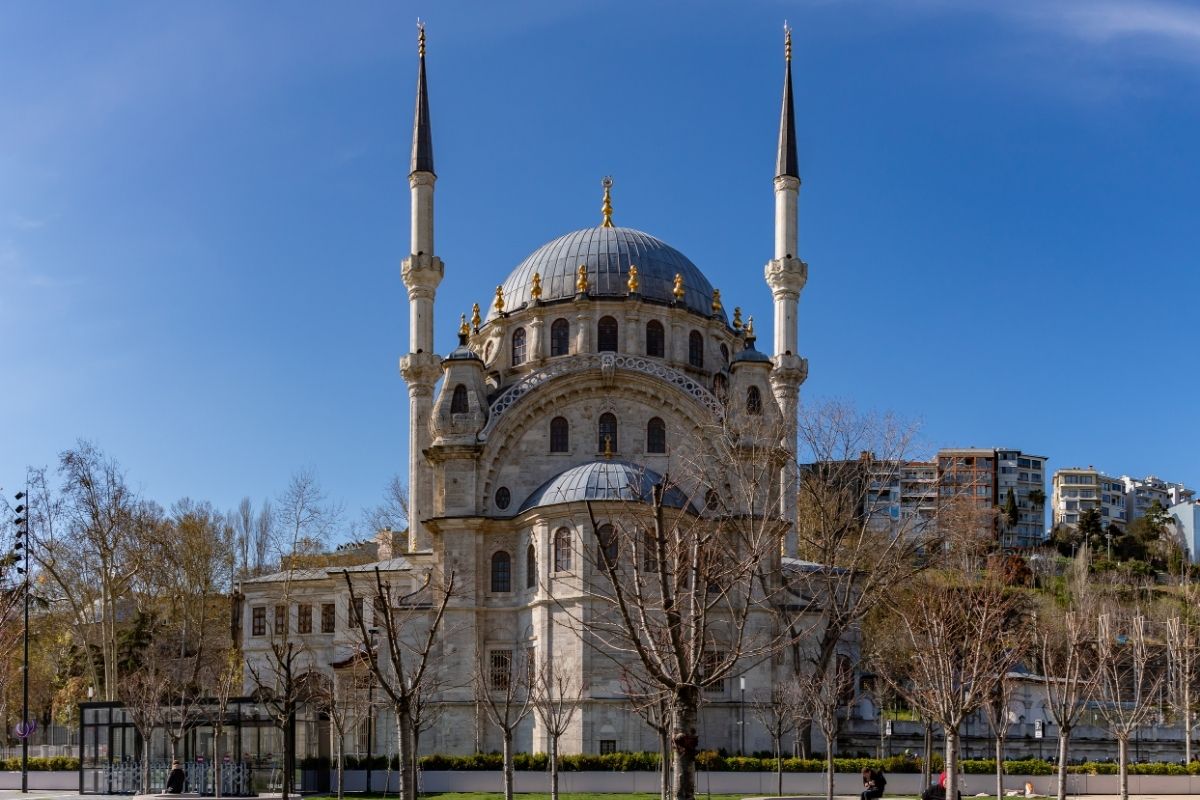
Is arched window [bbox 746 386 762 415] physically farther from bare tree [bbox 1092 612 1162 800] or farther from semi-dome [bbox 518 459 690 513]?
bare tree [bbox 1092 612 1162 800]

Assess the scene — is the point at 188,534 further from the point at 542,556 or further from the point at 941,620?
the point at 941,620

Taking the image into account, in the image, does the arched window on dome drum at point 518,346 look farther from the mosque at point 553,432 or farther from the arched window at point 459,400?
the arched window at point 459,400

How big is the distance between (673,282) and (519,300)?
587 cm

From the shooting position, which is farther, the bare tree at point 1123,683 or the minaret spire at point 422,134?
the minaret spire at point 422,134

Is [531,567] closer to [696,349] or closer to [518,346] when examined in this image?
[518,346]

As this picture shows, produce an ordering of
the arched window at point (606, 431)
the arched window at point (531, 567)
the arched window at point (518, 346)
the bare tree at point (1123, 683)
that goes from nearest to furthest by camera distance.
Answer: the bare tree at point (1123, 683) < the arched window at point (531, 567) < the arched window at point (606, 431) < the arched window at point (518, 346)

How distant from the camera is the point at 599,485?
4116 cm

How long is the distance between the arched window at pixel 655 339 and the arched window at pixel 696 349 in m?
1.30

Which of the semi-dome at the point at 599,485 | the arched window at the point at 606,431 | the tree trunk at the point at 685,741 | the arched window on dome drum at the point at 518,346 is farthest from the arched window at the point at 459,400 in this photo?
the tree trunk at the point at 685,741

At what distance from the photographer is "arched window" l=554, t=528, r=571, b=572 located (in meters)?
41.6

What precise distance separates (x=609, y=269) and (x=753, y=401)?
9.15 m

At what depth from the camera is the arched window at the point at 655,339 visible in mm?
50125

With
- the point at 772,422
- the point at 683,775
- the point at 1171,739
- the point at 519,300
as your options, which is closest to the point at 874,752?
the point at 772,422

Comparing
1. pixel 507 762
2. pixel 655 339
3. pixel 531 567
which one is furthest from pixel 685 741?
pixel 655 339
